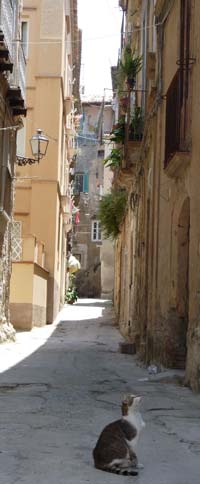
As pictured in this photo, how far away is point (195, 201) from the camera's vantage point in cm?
913

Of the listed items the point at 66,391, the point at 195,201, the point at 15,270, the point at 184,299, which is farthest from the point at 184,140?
the point at 15,270

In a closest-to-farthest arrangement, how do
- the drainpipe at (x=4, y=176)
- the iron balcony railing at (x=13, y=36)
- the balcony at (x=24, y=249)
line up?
the iron balcony railing at (x=13, y=36), the drainpipe at (x=4, y=176), the balcony at (x=24, y=249)

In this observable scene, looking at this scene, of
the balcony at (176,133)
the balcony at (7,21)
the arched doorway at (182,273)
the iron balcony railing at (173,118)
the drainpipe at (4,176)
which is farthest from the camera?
the drainpipe at (4,176)

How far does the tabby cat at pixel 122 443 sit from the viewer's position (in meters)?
4.50

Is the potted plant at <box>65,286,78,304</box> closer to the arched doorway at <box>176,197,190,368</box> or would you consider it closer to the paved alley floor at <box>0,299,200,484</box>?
the paved alley floor at <box>0,299,200,484</box>

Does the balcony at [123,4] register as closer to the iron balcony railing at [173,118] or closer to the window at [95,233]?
the iron balcony railing at [173,118]

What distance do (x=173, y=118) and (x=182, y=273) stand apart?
2156mm

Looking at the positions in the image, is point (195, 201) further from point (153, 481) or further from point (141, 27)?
point (141, 27)

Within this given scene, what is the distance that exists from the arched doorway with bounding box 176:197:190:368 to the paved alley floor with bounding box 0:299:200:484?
620mm

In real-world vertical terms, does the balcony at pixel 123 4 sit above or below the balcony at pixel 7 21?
above

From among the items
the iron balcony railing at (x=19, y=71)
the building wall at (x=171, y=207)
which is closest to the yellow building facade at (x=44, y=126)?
the iron balcony railing at (x=19, y=71)

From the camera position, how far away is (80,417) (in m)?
6.84

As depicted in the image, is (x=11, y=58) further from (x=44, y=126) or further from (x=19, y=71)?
(x=44, y=126)

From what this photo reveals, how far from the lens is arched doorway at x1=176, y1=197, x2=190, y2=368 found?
10.6 m
